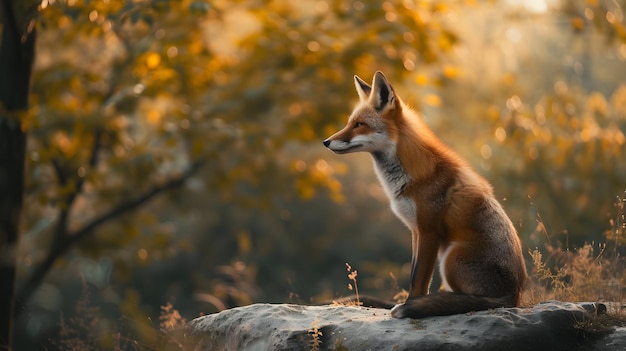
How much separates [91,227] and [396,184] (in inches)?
377

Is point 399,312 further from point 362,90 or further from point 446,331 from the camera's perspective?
point 362,90

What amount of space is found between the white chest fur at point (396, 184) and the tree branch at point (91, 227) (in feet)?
28.2

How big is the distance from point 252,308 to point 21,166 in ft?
16.2

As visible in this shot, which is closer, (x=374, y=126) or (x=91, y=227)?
(x=374, y=126)

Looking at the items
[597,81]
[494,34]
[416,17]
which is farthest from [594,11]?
[597,81]

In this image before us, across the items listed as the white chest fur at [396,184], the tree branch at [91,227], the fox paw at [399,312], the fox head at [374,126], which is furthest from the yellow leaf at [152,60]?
the fox paw at [399,312]

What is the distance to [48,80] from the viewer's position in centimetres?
1192

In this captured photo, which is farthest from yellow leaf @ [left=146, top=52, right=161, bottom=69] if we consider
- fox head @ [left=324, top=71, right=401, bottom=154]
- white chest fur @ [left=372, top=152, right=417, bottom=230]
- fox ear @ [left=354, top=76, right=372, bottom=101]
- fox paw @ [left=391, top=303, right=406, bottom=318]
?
fox paw @ [left=391, top=303, right=406, bottom=318]

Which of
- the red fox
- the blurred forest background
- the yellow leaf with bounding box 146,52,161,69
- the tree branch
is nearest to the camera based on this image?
the red fox

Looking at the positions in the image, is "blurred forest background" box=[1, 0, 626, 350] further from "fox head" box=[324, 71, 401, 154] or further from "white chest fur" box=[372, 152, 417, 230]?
"fox head" box=[324, 71, 401, 154]

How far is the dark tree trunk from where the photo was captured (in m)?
9.13

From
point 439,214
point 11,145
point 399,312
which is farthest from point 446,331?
point 11,145

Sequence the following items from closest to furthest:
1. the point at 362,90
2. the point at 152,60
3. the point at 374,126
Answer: the point at 374,126 → the point at 362,90 → the point at 152,60

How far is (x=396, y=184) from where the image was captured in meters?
5.96
